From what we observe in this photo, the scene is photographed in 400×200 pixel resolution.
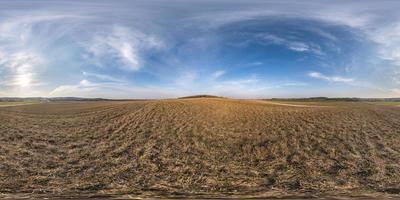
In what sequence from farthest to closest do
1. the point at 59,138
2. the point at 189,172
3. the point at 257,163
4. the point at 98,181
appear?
1. the point at 59,138
2. the point at 257,163
3. the point at 189,172
4. the point at 98,181

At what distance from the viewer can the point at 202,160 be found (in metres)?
14.4

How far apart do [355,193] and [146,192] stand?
226 inches

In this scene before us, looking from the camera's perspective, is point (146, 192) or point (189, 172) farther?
point (189, 172)

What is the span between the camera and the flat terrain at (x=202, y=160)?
1026 cm

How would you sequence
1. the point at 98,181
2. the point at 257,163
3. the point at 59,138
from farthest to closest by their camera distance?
the point at 59,138
the point at 257,163
the point at 98,181

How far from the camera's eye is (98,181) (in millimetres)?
11125

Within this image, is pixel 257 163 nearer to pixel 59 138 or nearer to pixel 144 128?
pixel 144 128

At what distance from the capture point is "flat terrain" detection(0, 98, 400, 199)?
10258 millimetres

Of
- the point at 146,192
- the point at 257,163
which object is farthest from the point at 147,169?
the point at 257,163

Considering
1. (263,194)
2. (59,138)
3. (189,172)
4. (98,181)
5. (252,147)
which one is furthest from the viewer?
(59,138)

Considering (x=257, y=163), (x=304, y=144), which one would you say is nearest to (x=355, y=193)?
(x=257, y=163)

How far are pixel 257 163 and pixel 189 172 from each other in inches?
126

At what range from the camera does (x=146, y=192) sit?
9609 mm

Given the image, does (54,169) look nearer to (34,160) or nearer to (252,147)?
(34,160)
